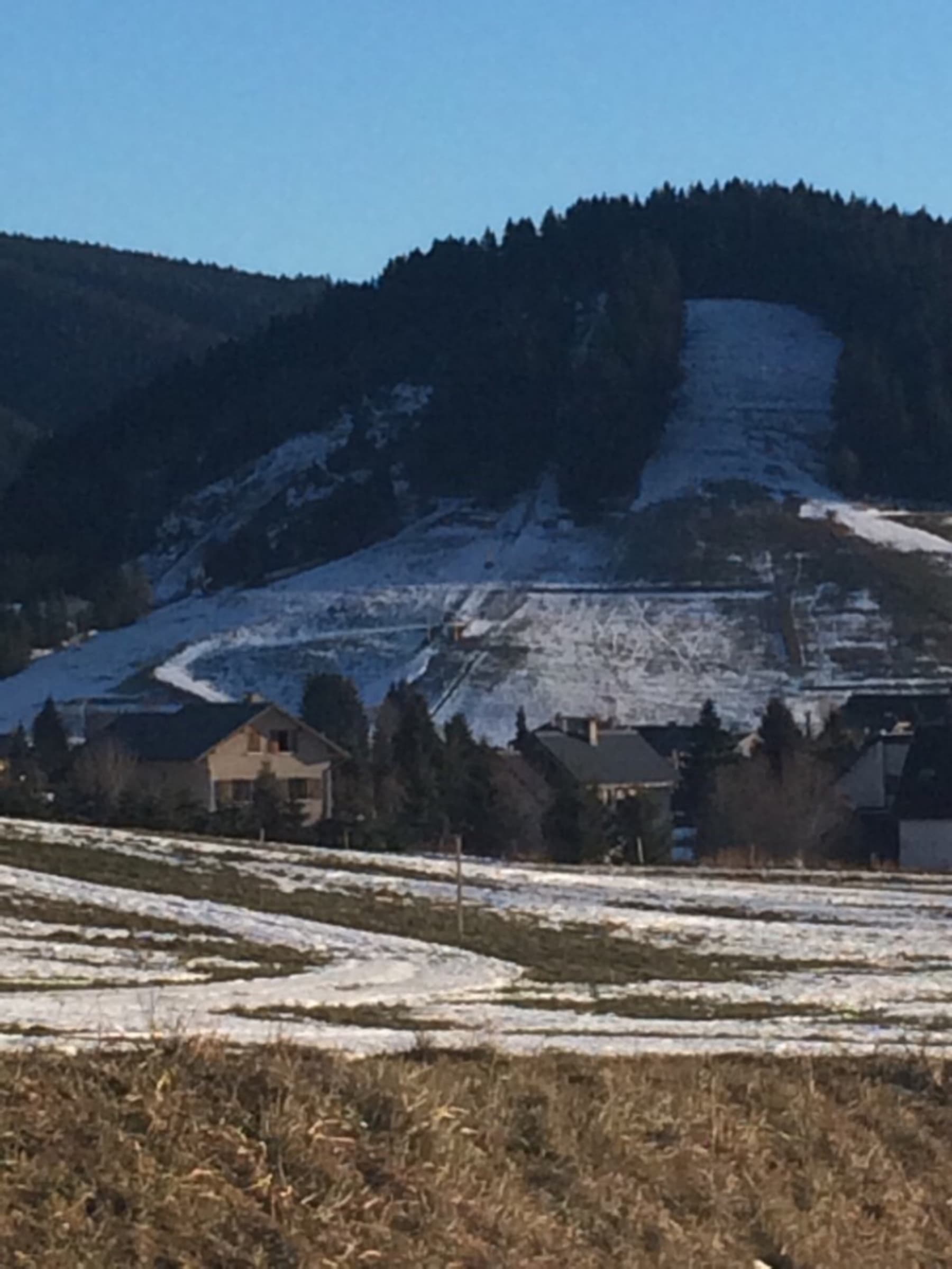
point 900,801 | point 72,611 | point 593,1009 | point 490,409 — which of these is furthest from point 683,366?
point 593,1009

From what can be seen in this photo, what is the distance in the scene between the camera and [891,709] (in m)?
103

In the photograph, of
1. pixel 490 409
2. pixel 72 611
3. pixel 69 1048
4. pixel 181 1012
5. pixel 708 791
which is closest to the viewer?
pixel 69 1048

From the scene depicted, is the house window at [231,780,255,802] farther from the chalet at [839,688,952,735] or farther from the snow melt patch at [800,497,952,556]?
the snow melt patch at [800,497,952,556]

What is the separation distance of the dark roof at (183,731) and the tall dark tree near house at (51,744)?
216 cm

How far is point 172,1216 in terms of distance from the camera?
8172 millimetres

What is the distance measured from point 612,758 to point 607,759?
0.93 feet

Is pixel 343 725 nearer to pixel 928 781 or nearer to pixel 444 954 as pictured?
pixel 928 781

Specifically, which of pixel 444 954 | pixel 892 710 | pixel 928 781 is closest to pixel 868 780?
pixel 928 781

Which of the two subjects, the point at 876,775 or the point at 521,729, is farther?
the point at 521,729

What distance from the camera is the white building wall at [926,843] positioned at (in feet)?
219

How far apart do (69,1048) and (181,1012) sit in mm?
5969

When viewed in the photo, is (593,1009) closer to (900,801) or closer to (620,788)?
(900,801)

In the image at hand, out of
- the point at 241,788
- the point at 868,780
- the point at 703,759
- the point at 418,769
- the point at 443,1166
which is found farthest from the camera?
the point at 868,780

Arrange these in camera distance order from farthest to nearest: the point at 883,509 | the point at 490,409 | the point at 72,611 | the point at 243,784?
the point at 490,409 < the point at 883,509 < the point at 72,611 < the point at 243,784
